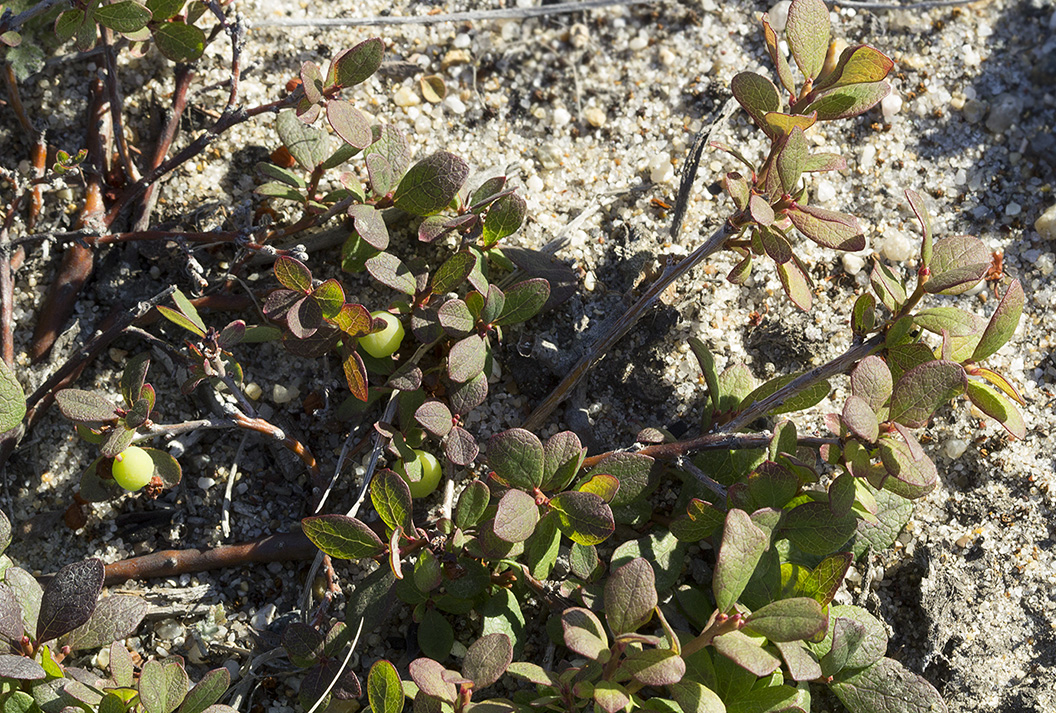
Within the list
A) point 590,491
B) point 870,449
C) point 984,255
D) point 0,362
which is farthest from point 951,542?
point 0,362

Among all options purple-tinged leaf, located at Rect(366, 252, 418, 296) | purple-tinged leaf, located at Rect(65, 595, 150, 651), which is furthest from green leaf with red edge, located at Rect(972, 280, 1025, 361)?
purple-tinged leaf, located at Rect(65, 595, 150, 651)

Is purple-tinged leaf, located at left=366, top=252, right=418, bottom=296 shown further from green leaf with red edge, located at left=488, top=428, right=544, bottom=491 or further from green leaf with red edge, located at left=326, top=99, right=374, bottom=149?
green leaf with red edge, located at left=488, top=428, right=544, bottom=491

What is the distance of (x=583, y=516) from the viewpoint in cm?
201

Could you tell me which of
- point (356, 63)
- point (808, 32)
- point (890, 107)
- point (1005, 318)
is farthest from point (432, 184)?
point (890, 107)

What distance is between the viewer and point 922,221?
2.10 m

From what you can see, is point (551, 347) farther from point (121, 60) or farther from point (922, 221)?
point (121, 60)

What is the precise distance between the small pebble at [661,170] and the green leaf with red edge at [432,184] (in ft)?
2.51

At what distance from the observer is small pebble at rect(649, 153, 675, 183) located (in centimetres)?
275

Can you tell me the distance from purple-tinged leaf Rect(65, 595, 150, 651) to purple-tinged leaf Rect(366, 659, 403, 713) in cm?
64

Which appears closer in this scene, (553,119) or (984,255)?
(984,255)

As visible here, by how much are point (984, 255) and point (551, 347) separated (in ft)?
3.88

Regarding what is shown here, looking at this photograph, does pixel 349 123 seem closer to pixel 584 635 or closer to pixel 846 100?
pixel 846 100

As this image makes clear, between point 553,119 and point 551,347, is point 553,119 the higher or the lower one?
the higher one

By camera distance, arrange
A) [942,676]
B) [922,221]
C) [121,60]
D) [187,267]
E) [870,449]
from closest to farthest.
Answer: [870,449]
[922,221]
[942,676]
[187,267]
[121,60]
